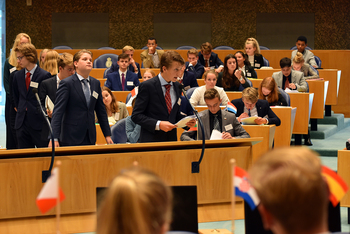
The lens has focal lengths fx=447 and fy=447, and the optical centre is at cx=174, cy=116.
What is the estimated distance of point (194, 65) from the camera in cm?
739

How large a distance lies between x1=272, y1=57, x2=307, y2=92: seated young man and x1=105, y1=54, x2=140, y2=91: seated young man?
216 cm

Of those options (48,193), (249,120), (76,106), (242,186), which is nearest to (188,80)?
(249,120)

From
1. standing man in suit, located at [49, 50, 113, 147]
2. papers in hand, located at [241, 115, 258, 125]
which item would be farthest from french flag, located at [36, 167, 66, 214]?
papers in hand, located at [241, 115, 258, 125]

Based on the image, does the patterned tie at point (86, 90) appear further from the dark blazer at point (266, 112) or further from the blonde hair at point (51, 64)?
→ the dark blazer at point (266, 112)

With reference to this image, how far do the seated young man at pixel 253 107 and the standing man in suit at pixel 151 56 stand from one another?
3650 mm

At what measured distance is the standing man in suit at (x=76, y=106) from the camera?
10.5ft

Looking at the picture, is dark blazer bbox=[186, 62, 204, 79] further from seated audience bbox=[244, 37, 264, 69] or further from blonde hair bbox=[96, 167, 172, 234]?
blonde hair bbox=[96, 167, 172, 234]

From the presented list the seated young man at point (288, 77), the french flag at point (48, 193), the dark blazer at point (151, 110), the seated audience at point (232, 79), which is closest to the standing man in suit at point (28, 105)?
the dark blazer at point (151, 110)

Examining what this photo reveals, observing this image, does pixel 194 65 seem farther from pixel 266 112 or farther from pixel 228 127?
pixel 228 127

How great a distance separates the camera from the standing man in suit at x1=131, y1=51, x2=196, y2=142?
3.17 metres

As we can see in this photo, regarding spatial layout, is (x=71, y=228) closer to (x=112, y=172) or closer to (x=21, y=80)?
(x=112, y=172)

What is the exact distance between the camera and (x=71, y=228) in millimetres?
2865

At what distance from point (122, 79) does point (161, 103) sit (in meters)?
3.61

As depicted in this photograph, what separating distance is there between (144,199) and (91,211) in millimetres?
2081
